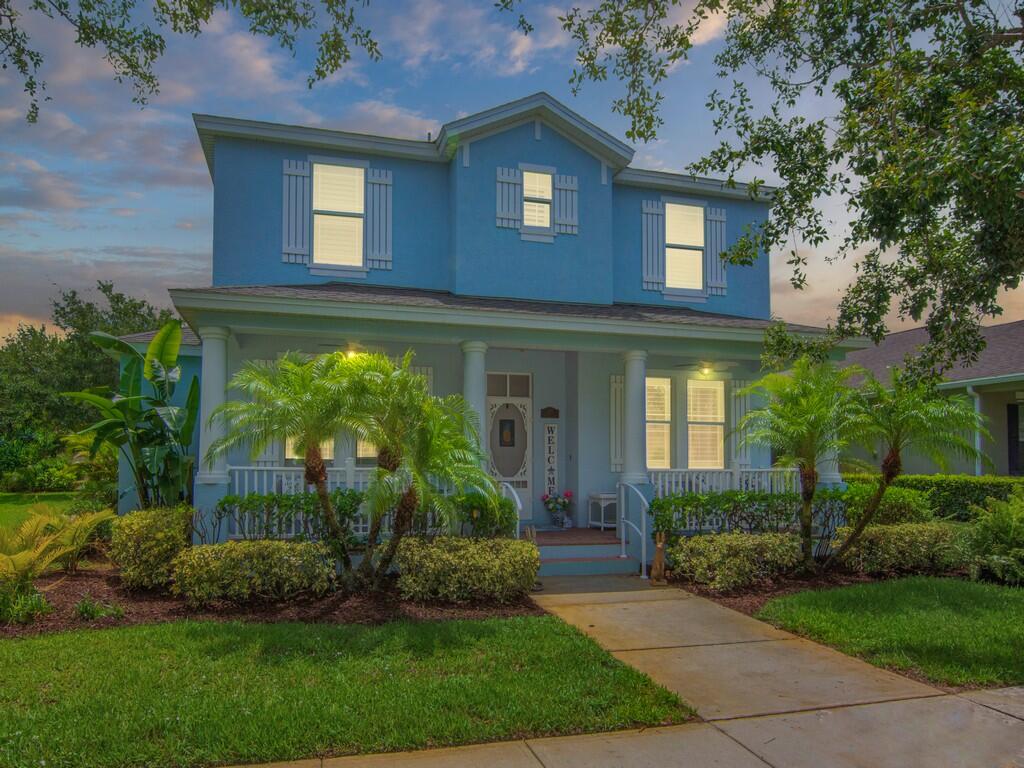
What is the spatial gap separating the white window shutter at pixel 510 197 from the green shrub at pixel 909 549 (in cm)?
697

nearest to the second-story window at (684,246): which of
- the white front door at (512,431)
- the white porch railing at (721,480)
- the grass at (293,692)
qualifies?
the white front door at (512,431)

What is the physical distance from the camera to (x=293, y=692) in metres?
5.39

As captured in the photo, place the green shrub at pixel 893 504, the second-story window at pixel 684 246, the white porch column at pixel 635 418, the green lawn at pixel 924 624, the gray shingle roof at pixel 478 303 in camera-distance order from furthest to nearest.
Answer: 1. the second-story window at pixel 684 246
2. the green shrub at pixel 893 504
3. the white porch column at pixel 635 418
4. the gray shingle roof at pixel 478 303
5. the green lawn at pixel 924 624

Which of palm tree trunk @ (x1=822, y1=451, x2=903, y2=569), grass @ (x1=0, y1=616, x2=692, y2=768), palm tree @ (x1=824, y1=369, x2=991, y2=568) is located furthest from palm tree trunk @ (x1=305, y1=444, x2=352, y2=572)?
palm tree @ (x1=824, y1=369, x2=991, y2=568)

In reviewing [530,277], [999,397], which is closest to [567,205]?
[530,277]

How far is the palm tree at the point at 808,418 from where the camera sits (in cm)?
968

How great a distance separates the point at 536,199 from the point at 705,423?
4938 mm

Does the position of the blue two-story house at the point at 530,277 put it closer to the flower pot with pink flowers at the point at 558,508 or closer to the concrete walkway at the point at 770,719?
the flower pot with pink flowers at the point at 558,508

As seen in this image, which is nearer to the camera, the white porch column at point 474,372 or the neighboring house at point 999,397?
the white porch column at point 474,372

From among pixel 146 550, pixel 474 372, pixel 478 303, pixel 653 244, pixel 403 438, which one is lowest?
pixel 146 550

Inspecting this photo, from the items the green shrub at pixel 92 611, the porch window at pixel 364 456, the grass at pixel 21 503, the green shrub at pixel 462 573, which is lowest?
the grass at pixel 21 503

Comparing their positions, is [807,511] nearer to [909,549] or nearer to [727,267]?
[909,549]

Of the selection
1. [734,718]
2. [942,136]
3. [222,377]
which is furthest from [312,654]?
[942,136]

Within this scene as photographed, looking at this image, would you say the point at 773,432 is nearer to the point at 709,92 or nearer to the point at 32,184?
the point at 709,92
